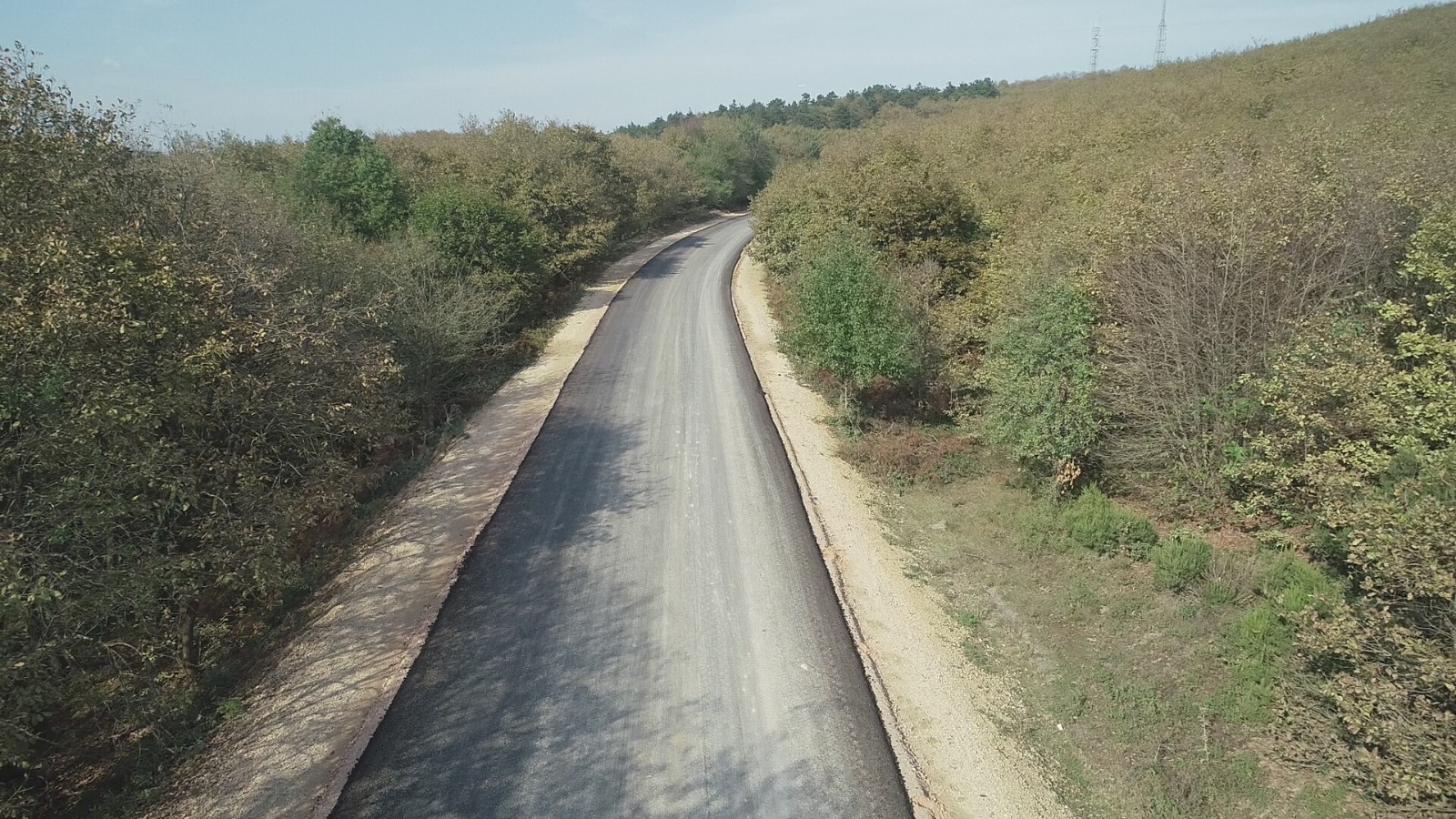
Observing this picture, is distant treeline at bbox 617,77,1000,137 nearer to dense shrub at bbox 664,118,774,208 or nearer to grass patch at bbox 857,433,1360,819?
dense shrub at bbox 664,118,774,208

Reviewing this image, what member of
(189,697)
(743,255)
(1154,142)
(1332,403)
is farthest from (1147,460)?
(743,255)

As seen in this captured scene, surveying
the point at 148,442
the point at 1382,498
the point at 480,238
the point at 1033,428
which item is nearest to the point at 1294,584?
the point at 1382,498

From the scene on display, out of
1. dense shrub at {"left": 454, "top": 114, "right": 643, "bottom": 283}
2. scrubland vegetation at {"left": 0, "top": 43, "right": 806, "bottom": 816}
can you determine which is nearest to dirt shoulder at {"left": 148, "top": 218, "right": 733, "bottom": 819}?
scrubland vegetation at {"left": 0, "top": 43, "right": 806, "bottom": 816}

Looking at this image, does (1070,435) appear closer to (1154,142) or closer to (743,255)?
(1154,142)

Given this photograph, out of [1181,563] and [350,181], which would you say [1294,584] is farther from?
[350,181]

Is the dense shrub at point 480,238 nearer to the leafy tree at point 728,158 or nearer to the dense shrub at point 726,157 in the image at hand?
the dense shrub at point 726,157

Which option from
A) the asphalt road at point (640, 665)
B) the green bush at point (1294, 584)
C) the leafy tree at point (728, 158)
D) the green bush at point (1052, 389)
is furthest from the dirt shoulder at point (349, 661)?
the leafy tree at point (728, 158)
